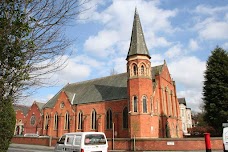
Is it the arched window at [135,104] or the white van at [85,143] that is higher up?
the arched window at [135,104]

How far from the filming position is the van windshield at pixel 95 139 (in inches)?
469

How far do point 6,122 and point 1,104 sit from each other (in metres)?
2.97

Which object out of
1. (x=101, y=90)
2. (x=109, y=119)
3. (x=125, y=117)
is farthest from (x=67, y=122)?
(x=125, y=117)

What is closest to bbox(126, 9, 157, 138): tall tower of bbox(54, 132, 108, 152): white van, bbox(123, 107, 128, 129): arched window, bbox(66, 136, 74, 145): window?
bbox(123, 107, 128, 129): arched window

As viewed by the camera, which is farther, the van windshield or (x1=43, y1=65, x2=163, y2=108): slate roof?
(x1=43, y1=65, x2=163, y2=108): slate roof

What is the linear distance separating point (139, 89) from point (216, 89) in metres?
11.0

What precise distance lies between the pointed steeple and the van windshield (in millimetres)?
20695

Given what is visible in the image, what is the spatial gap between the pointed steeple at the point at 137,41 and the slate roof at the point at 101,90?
5.72 meters

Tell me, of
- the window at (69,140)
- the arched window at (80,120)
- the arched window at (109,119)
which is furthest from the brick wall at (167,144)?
the arched window at (80,120)

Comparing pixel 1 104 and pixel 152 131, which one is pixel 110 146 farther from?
pixel 1 104

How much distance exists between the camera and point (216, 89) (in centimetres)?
3114

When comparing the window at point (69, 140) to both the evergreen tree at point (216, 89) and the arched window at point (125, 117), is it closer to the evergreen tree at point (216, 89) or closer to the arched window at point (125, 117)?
the arched window at point (125, 117)

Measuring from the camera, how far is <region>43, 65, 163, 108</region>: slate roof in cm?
3716

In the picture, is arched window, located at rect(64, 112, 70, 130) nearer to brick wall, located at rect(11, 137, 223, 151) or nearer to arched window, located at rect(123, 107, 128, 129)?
arched window, located at rect(123, 107, 128, 129)
